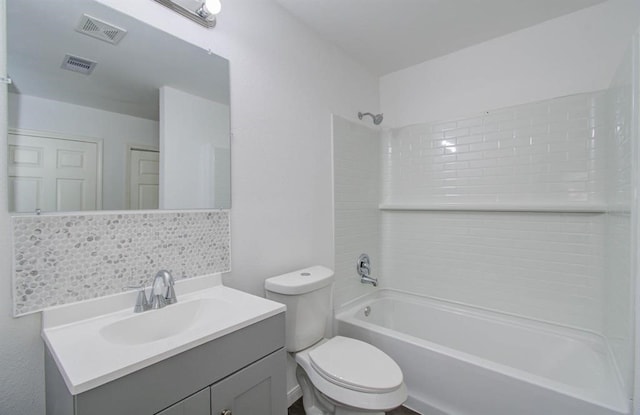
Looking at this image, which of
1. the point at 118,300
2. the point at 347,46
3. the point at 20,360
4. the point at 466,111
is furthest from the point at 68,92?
the point at 466,111

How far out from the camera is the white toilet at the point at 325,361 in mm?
1271

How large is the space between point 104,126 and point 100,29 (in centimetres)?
36

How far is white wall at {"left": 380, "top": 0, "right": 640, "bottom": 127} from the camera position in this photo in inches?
68.7

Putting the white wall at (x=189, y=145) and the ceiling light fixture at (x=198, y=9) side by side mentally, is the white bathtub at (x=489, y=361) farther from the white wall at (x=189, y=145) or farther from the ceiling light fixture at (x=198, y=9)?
the ceiling light fixture at (x=198, y=9)

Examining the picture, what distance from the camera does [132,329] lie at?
1.05m

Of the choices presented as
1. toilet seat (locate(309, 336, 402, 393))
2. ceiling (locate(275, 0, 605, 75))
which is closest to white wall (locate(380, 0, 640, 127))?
ceiling (locate(275, 0, 605, 75))

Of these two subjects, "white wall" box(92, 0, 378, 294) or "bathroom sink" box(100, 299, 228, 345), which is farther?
"white wall" box(92, 0, 378, 294)

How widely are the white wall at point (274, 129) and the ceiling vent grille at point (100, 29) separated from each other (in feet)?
0.29

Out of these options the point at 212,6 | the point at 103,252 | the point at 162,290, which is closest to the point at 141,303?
the point at 162,290

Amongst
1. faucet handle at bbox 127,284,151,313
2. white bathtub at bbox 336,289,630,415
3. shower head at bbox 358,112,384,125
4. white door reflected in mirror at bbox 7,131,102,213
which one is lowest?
white bathtub at bbox 336,289,630,415

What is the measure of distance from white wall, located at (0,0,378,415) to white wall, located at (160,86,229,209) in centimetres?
12

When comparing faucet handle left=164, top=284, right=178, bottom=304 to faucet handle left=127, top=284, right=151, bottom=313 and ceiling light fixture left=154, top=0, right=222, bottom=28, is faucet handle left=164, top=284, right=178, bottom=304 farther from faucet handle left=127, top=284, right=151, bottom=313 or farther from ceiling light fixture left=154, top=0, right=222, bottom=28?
ceiling light fixture left=154, top=0, right=222, bottom=28

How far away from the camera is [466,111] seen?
88.4 inches

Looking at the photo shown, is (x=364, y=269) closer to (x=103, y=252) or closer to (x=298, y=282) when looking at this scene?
(x=298, y=282)
